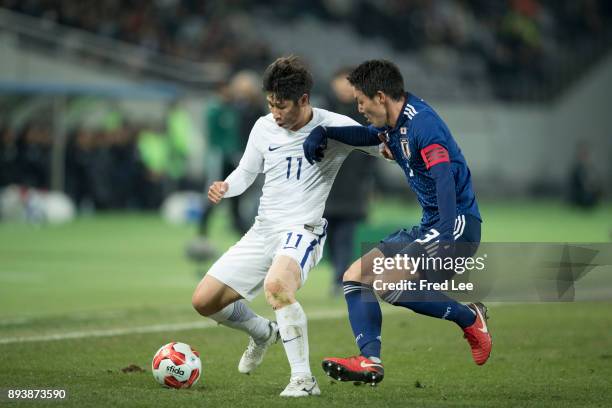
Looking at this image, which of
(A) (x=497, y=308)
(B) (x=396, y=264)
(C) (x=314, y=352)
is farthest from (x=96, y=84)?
(B) (x=396, y=264)

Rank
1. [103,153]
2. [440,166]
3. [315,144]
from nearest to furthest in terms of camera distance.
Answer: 1. [440,166]
2. [315,144]
3. [103,153]

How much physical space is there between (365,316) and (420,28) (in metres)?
29.8

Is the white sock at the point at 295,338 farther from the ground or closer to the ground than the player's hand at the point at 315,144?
closer to the ground

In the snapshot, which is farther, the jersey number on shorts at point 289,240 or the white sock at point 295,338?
the jersey number on shorts at point 289,240

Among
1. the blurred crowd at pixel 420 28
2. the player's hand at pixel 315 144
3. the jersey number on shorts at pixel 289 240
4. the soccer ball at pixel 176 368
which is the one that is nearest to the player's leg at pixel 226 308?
the soccer ball at pixel 176 368

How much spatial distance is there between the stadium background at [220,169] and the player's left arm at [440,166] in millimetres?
1012

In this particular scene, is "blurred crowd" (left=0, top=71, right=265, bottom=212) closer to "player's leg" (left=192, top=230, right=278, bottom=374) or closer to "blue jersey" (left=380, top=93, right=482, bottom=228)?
"player's leg" (left=192, top=230, right=278, bottom=374)

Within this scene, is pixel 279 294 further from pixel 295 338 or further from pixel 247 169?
pixel 247 169

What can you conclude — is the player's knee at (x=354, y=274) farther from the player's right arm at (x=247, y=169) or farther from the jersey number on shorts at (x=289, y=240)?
the player's right arm at (x=247, y=169)

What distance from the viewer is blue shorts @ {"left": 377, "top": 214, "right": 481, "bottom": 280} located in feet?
21.5

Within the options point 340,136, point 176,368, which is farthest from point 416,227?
point 176,368

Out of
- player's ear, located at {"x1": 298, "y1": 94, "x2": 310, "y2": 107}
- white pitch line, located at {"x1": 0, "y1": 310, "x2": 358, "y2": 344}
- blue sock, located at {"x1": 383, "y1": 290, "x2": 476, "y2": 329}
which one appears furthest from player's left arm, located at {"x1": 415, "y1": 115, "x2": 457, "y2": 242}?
white pitch line, located at {"x1": 0, "y1": 310, "x2": 358, "y2": 344}

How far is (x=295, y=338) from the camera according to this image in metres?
6.41

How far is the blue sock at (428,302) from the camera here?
665 centimetres
